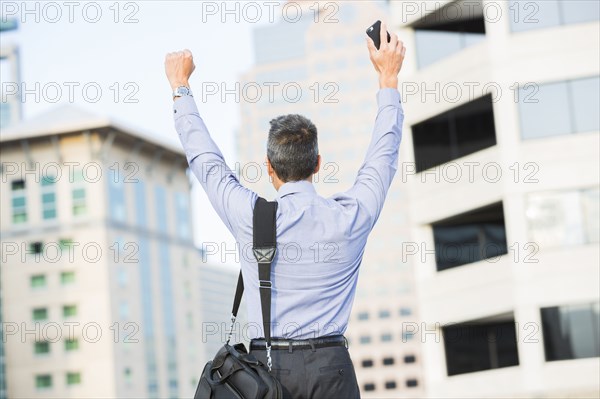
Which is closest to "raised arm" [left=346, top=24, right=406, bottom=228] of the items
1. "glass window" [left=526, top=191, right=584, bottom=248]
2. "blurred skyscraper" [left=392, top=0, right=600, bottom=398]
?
"blurred skyscraper" [left=392, top=0, right=600, bottom=398]

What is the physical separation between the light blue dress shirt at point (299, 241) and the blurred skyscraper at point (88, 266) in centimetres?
9097

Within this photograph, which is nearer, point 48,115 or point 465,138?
point 465,138

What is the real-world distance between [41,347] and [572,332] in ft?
244

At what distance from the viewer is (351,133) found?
165625 mm

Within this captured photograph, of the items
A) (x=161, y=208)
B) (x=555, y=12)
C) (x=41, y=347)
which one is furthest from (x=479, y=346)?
(x=161, y=208)

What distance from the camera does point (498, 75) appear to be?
33719 mm

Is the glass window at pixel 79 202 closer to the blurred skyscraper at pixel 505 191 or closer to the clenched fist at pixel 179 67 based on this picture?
the blurred skyscraper at pixel 505 191

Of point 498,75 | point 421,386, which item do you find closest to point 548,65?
point 498,75

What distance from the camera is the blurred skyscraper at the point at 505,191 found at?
30953 millimetres

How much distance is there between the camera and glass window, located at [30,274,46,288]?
98000 millimetres

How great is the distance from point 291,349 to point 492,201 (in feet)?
100

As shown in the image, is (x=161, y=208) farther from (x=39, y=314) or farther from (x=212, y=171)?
(x=212, y=171)

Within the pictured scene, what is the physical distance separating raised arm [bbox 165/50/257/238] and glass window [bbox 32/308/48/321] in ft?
320

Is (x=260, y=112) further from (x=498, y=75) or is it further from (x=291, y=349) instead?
(x=291, y=349)
